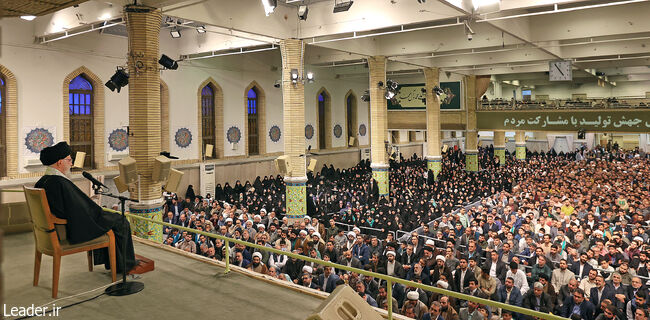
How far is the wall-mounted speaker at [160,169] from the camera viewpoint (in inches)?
Answer: 347

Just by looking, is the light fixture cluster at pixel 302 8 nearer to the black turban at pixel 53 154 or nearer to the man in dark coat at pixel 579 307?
the black turban at pixel 53 154

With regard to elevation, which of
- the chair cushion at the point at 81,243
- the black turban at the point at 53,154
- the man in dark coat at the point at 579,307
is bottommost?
the man in dark coat at the point at 579,307

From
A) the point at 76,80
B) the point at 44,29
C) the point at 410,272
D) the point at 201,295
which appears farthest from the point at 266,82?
the point at 201,295

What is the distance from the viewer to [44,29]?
12477 mm

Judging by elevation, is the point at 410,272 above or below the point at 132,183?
below

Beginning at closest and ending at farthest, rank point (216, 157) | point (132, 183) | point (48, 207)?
point (48, 207) < point (132, 183) < point (216, 157)

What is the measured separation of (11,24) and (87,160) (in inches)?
166

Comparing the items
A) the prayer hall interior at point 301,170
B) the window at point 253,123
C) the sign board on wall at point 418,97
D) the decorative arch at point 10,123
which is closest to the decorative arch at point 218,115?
the prayer hall interior at point 301,170

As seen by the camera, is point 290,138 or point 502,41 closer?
point 290,138

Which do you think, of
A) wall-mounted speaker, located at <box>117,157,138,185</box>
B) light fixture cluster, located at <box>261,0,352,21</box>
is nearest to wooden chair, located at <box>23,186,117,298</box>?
wall-mounted speaker, located at <box>117,157,138,185</box>

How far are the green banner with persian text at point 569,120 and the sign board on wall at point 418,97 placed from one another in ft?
5.60

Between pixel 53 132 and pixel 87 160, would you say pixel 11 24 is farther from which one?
pixel 87 160

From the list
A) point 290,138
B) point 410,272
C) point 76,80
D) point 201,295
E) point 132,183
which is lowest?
point 410,272

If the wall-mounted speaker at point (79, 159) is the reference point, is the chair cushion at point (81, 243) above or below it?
below
